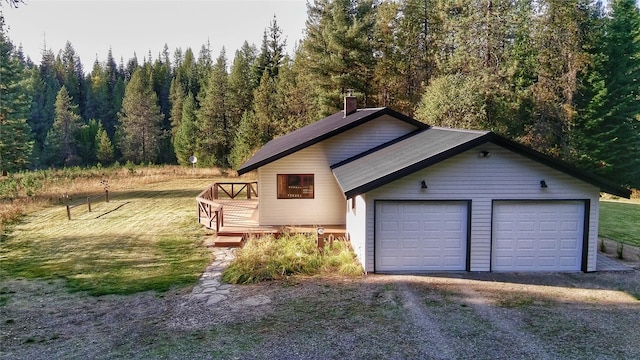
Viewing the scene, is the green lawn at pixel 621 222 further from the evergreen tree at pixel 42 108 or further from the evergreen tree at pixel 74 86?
the evergreen tree at pixel 74 86

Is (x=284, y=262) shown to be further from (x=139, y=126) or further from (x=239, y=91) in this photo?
(x=139, y=126)

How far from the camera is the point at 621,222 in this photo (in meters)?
17.9

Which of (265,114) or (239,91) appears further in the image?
(239,91)

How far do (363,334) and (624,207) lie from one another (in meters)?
20.8

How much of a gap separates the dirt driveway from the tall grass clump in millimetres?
517

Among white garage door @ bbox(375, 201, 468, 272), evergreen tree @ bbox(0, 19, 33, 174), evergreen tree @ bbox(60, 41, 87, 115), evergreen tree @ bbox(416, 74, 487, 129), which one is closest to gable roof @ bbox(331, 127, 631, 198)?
white garage door @ bbox(375, 201, 468, 272)

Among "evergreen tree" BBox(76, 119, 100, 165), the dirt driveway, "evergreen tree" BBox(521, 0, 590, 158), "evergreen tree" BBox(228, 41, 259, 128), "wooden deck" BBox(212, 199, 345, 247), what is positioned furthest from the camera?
"evergreen tree" BBox(76, 119, 100, 165)

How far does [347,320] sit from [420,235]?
3789mm

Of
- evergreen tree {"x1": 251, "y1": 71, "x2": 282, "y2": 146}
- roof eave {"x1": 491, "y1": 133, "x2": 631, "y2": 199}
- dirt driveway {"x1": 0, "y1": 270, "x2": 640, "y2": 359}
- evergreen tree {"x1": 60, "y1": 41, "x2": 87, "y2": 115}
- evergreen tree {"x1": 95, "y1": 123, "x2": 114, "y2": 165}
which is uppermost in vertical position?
evergreen tree {"x1": 60, "y1": 41, "x2": 87, "y2": 115}

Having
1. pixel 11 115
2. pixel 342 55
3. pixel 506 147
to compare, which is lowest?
pixel 506 147

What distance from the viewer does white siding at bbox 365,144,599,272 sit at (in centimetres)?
1088

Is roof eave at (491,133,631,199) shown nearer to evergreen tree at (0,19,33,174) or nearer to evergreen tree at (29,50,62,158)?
evergreen tree at (0,19,33,174)

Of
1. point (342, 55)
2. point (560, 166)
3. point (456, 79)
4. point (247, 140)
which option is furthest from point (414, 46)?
point (560, 166)

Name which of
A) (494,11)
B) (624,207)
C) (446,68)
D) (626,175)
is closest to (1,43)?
(446,68)
